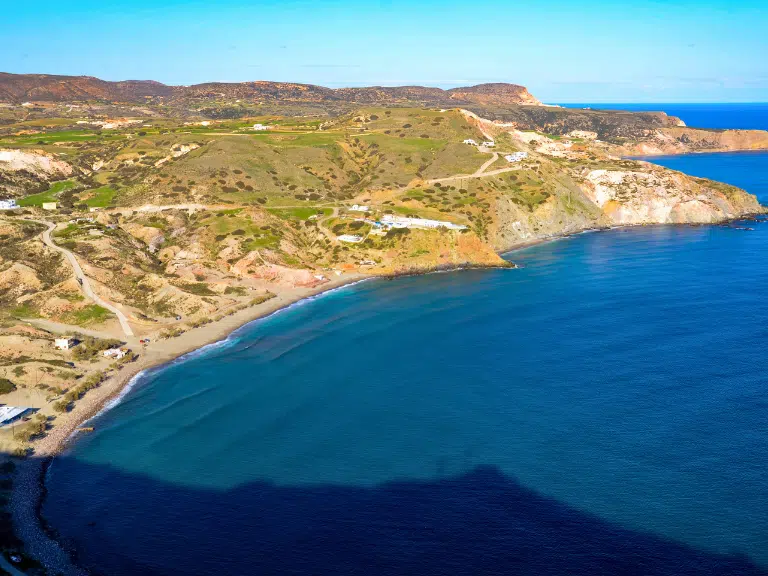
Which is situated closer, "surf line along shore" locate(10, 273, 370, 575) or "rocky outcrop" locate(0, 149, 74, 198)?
"surf line along shore" locate(10, 273, 370, 575)

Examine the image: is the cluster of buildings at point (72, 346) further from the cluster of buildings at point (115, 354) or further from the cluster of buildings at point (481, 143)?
the cluster of buildings at point (481, 143)

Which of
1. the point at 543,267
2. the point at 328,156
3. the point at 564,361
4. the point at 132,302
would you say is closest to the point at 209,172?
the point at 328,156

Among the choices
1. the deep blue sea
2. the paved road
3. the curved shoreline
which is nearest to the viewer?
the deep blue sea

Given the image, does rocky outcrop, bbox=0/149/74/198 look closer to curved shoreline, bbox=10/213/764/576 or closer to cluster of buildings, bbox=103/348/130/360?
curved shoreline, bbox=10/213/764/576

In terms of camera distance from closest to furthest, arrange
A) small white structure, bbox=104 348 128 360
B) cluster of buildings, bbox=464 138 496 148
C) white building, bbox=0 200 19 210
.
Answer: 1. small white structure, bbox=104 348 128 360
2. white building, bbox=0 200 19 210
3. cluster of buildings, bbox=464 138 496 148

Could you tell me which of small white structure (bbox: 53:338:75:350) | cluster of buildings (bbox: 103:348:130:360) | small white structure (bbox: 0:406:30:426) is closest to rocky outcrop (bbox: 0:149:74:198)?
small white structure (bbox: 53:338:75:350)

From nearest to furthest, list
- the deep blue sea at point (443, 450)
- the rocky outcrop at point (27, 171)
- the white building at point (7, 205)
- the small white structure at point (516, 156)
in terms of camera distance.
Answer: the deep blue sea at point (443, 450), the white building at point (7, 205), the rocky outcrop at point (27, 171), the small white structure at point (516, 156)

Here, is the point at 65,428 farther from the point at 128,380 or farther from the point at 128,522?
the point at 128,522

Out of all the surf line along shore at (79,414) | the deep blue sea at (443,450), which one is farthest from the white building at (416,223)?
the deep blue sea at (443,450)
